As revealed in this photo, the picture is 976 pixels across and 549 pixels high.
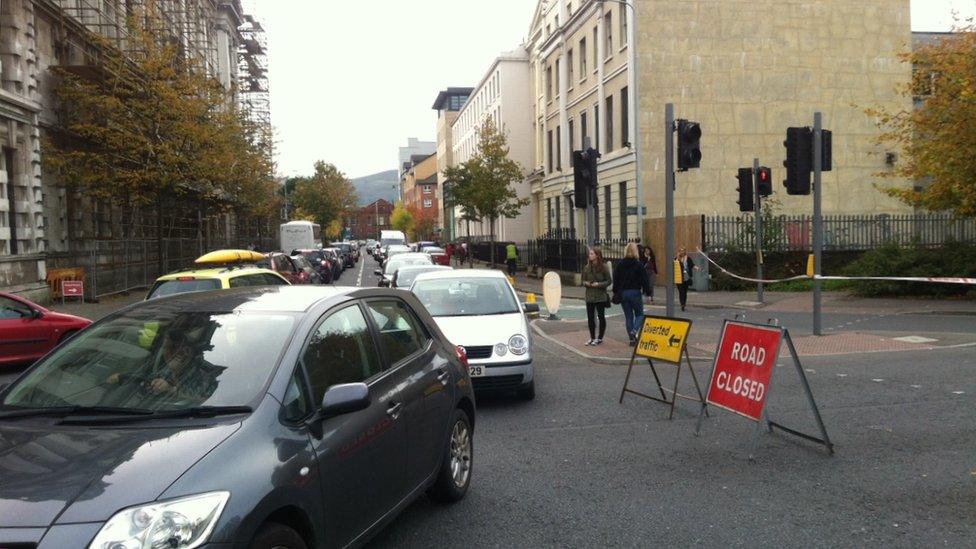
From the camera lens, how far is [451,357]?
5.79 m

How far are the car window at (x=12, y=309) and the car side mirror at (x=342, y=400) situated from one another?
1061 cm

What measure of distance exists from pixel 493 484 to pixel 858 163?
3033 cm

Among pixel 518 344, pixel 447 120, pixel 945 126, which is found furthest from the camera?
pixel 447 120

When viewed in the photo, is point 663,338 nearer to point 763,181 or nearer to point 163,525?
point 163,525

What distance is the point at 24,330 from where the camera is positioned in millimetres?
12312

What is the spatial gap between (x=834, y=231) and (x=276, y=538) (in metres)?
27.9

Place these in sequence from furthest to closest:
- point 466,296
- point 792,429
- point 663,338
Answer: point 466,296 → point 663,338 → point 792,429

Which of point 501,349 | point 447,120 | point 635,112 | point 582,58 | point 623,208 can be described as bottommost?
point 501,349

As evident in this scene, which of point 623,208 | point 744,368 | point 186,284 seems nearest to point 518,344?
point 744,368

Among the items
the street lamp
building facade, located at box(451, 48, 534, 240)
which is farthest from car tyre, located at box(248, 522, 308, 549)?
building facade, located at box(451, 48, 534, 240)

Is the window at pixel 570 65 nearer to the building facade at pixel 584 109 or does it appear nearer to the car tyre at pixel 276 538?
the building facade at pixel 584 109

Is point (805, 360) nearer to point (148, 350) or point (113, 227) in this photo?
point (148, 350)

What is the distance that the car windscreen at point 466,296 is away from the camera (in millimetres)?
10270

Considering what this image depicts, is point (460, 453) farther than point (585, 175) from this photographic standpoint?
No
